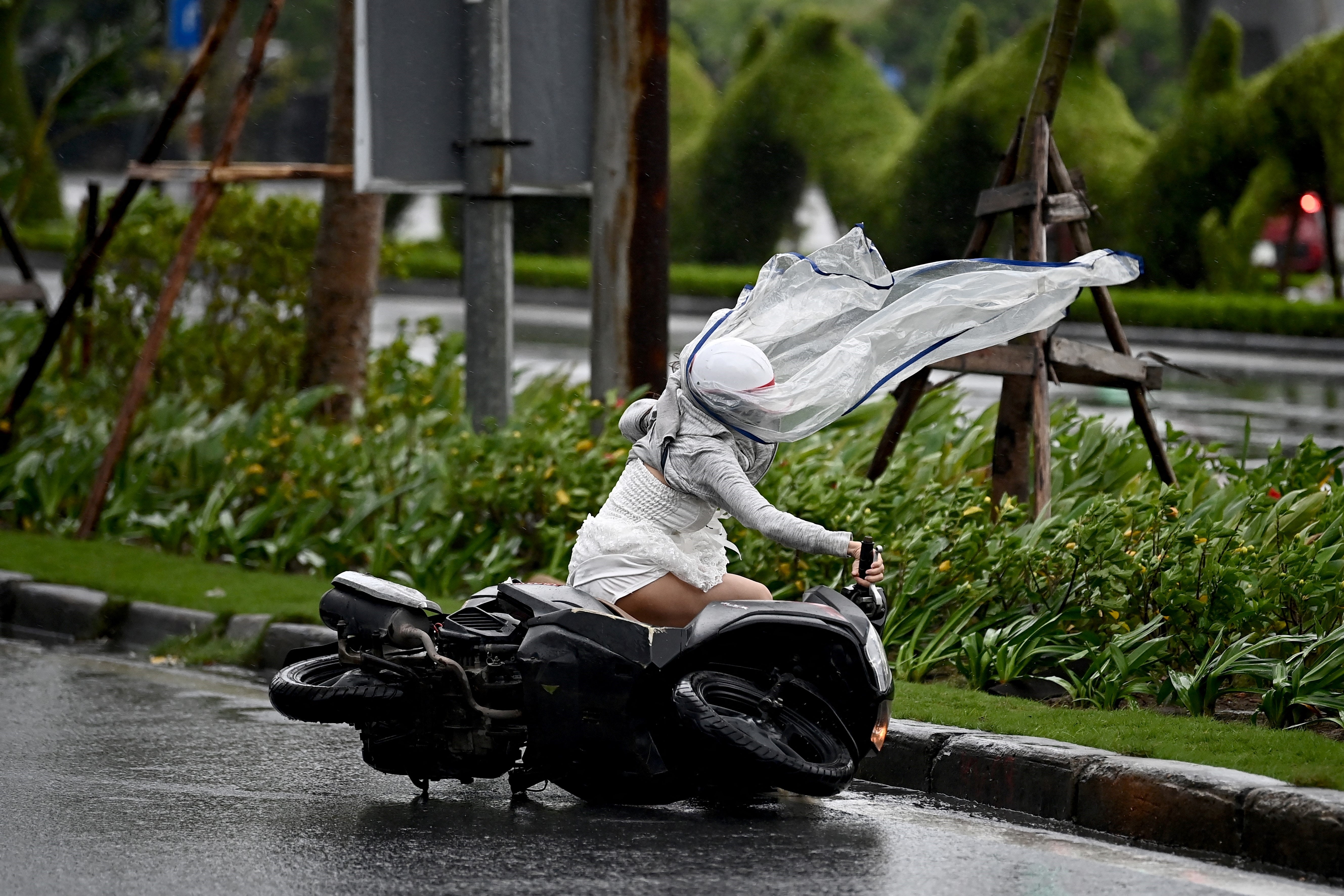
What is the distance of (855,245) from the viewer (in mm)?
5379

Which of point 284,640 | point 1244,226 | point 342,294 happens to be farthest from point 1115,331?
point 1244,226

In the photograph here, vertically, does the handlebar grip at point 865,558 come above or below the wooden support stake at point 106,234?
below

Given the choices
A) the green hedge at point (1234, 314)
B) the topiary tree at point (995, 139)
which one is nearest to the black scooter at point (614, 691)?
the green hedge at point (1234, 314)

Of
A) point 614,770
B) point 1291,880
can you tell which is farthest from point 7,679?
point 1291,880

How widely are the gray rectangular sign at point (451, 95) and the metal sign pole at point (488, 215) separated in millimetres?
79

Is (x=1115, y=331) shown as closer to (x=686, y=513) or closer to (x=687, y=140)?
(x=686, y=513)

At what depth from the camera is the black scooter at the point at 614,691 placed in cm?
492

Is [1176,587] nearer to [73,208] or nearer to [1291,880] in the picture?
[1291,880]

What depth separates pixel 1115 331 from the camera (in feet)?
24.6

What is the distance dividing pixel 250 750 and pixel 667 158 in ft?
13.1

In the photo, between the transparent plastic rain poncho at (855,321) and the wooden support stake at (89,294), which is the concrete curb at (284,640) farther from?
the wooden support stake at (89,294)

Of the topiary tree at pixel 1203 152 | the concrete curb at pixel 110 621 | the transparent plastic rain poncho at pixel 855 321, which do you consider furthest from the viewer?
the topiary tree at pixel 1203 152

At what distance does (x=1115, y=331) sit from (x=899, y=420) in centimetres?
100

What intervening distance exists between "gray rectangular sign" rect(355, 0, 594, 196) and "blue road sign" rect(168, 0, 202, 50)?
21813 millimetres
